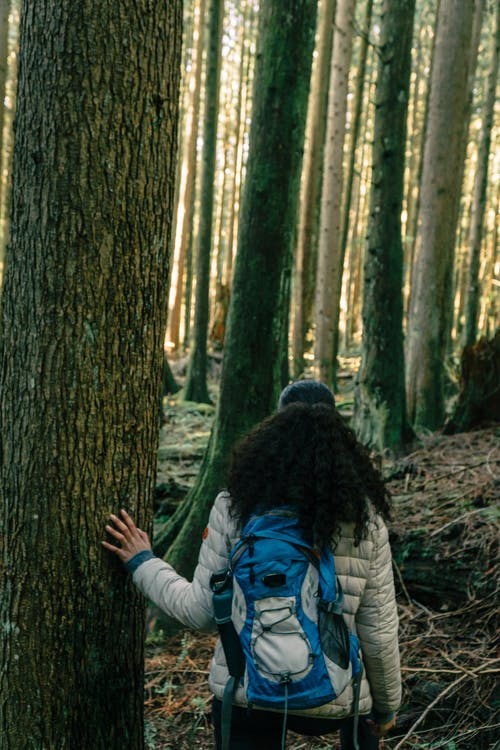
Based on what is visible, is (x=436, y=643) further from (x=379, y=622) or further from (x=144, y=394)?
(x=144, y=394)

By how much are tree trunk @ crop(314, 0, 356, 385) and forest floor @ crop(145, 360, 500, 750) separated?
20.7ft

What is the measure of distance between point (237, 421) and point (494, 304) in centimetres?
1445

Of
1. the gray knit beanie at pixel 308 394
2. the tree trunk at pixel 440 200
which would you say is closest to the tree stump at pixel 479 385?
the tree trunk at pixel 440 200

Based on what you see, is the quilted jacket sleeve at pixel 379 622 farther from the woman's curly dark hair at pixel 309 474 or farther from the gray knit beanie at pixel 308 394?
the gray knit beanie at pixel 308 394

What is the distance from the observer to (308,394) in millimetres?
2916

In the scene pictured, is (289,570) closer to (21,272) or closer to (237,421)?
(21,272)

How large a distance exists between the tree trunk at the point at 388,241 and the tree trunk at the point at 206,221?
4.33 m

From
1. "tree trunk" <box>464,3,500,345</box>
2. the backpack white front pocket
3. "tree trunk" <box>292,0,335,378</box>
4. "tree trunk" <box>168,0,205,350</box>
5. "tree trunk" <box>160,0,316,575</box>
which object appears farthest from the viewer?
"tree trunk" <box>168,0,205,350</box>

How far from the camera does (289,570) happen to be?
2.44 m

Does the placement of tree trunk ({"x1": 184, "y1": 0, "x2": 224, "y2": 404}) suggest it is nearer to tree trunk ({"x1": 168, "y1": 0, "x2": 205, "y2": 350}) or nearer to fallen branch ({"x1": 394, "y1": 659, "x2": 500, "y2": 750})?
tree trunk ({"x1": 168, "y1": 0, "x2": 205, "y2": 350})

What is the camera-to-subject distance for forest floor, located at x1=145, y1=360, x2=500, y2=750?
3.88 m

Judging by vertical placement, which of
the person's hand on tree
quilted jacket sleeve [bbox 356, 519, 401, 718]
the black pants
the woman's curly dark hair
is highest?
the woman's curly dark hair

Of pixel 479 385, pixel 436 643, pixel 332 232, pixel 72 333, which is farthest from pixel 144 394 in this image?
pixel 332 232

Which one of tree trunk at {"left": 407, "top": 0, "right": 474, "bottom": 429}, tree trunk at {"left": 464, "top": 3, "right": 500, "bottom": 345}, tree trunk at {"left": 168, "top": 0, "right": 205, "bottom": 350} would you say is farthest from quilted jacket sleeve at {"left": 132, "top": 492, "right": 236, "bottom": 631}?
tree trunk at {"left": 168, "top": 0, "right": 205, "bottom": 350}
